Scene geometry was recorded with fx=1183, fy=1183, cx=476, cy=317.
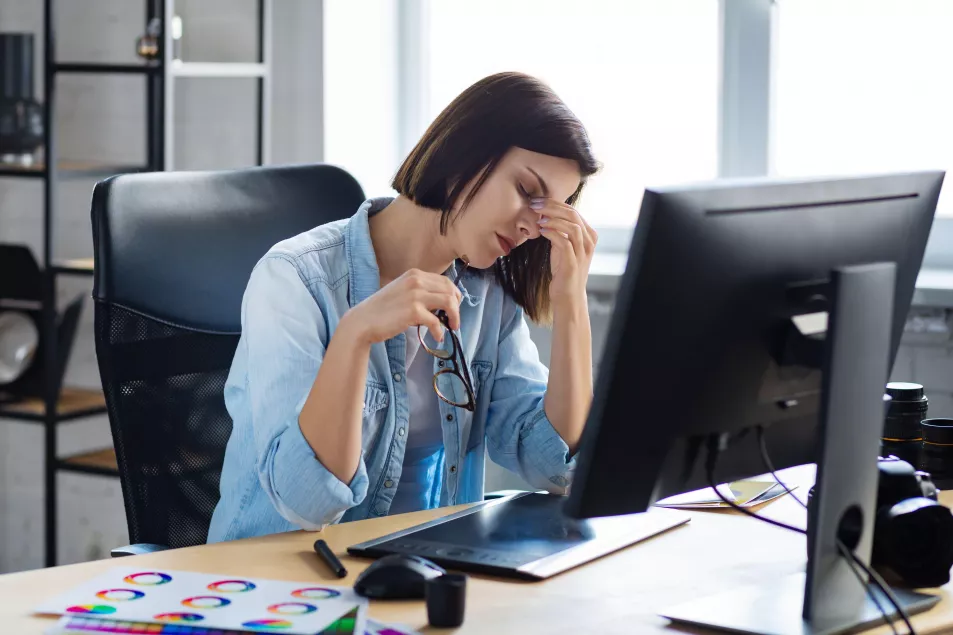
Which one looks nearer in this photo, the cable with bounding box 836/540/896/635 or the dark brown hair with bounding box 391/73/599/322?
the cable with bounding box 836/540/896/635

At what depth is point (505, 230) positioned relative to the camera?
150cm

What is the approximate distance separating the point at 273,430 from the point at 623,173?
1.47 meters

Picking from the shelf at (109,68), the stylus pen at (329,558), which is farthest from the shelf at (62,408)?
the stylus pen at (329,558)

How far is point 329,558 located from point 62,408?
1.68 metres

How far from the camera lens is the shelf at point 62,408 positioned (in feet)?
8.51

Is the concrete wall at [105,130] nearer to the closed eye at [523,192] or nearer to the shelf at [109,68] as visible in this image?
the shelf at [109,68]

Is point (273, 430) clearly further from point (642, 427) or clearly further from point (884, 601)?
point (884, 601)

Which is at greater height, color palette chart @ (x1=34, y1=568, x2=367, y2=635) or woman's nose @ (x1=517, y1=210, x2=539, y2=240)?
woman's nose @ (x1=517, y1=210, x2=539, y2=240)

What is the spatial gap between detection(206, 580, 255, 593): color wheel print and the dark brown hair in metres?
0.61

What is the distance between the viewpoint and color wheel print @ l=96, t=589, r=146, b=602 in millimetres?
1028

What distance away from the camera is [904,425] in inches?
56.9

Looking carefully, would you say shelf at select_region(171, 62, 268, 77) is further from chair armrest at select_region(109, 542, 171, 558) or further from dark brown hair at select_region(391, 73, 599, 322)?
chair armrest at select_region(109, 542, 171, 558)

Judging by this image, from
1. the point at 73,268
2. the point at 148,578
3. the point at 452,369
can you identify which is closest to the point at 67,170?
the point at 73,268

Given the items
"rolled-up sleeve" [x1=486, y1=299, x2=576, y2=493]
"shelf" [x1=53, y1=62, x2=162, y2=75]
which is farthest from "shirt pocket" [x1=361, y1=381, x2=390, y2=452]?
"shelf" [x1=53, y1=62, x2=162, y2=75]
